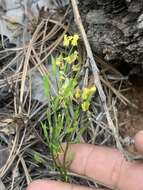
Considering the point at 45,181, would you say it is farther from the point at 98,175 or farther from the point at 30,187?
the point at 98,175

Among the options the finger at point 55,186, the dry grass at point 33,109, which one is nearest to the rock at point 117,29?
the dry grass at point 33,109

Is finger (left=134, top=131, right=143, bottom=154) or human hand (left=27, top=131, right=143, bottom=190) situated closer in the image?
finger (left=134, top=131, right=143, bottom=154)

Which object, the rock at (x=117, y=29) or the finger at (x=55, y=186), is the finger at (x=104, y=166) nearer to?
the finger at (x=55, y=186)

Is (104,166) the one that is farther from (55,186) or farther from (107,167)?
(55,186)

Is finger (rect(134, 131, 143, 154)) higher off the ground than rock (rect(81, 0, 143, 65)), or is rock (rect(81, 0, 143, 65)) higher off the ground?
rock (rect(81, 0, 143, 65))

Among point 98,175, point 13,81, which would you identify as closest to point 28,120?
point 13,81

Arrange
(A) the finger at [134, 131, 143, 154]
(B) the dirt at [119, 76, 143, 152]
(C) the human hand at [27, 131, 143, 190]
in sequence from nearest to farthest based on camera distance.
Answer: (A) the finger at [134, 131, 143, 154] → (C) the human hand at [27, 131, 143, 190] → (B) the dirt at [119, 76, 143, 152]

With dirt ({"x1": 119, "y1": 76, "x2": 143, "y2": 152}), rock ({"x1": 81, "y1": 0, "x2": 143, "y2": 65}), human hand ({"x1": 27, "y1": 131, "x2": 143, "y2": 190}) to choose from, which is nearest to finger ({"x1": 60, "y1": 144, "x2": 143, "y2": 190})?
human hand ({"x1": 27, "y1": 131, "x2": 143, "y2": 190})

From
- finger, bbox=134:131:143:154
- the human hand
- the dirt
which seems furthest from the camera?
the dirt

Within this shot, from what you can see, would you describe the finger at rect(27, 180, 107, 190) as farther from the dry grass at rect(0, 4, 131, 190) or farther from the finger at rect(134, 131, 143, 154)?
the finger at rect(134, 131, 143, 154)
